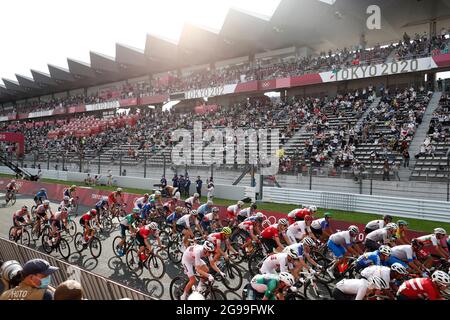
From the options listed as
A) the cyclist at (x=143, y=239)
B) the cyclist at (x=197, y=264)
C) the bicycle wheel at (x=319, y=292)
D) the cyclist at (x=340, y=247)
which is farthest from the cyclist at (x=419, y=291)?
the cyclist at (x=143, y=239)

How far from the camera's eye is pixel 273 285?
5.20m

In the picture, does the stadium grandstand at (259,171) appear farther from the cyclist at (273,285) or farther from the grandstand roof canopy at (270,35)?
the grandstand roof canopy at (270,35)

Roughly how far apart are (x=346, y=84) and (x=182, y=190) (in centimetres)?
1788

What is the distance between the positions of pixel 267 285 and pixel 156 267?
4236 mm

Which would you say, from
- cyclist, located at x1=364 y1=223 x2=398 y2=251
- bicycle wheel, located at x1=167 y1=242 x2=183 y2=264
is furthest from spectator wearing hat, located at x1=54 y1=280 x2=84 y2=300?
cyclist, located at x1=364 y1=223 x2=398 y2=251

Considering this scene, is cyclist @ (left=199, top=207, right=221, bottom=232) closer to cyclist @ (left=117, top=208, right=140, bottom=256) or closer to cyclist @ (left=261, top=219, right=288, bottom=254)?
cyclist @ (left=117, top=208, right=140, bottom=256)

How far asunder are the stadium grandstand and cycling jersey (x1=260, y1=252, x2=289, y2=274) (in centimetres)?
2

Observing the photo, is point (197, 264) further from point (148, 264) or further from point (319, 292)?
point (319, 292)

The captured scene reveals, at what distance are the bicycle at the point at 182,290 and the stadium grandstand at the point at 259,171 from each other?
0.04 m

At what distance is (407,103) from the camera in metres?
22.6

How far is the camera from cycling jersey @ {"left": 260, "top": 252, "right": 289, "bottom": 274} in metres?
6.35

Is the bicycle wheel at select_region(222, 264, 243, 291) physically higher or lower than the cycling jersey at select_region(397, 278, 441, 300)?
lower

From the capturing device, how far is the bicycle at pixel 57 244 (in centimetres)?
1027

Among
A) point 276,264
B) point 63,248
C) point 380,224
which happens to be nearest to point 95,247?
point 63,248
